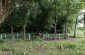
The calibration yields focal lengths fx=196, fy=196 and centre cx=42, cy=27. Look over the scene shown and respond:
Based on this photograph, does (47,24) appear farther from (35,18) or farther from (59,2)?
(59,2)

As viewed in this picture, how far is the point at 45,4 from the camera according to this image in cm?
2750

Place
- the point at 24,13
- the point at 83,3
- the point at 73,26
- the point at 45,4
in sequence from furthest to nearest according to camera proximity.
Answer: the point at 73,26, the point at 45,4, the point at 83,3, the point at 24,13

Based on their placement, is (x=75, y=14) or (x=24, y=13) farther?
(x=75, y=14)

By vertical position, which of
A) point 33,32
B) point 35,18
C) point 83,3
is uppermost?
point 83,3

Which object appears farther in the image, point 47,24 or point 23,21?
point 47,24

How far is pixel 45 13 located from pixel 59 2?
8.84 feet

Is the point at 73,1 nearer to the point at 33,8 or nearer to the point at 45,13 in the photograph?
the point at 45,13

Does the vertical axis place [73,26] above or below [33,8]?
below

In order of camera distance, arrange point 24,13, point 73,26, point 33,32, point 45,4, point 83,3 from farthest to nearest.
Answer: point 73,26
point 33,32
point 45,4
point 83,3
point 24,13

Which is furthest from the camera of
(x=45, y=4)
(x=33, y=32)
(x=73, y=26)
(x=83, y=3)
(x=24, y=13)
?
(x=73, y=26)

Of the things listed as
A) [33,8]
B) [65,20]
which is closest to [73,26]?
[65,20]

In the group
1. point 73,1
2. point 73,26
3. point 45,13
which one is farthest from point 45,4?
point 73,26

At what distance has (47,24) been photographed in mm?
28500

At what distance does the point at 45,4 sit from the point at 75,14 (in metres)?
4.78
